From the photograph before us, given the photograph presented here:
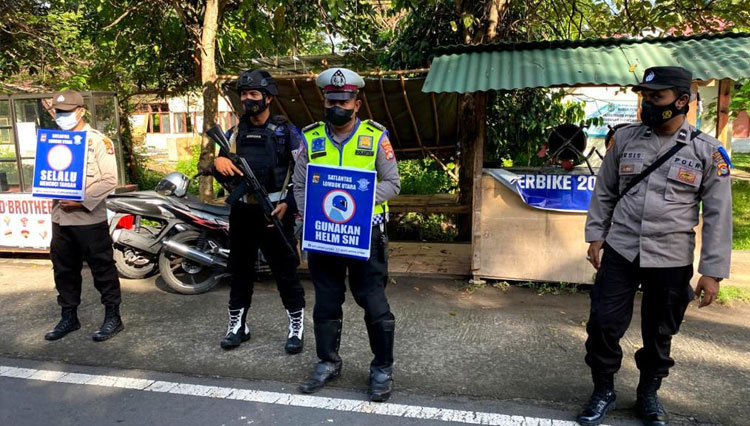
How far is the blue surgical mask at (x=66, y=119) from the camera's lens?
160 inches

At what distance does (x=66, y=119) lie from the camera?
4.05 metres

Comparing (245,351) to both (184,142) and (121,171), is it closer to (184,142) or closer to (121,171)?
(121,171)

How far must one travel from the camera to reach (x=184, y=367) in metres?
3.73

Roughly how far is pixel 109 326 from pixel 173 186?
1.80 m

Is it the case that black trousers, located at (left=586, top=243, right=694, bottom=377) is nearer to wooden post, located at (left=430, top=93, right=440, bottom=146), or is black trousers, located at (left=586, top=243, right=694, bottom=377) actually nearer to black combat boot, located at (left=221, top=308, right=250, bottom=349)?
black combat boot, located at (left=221, top=308, right=250, bottom=349)

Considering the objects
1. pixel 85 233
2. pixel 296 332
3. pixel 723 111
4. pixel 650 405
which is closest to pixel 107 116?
pixel 85 233

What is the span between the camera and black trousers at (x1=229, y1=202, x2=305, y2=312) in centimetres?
384

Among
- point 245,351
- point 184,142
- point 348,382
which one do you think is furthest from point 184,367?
point 184,142

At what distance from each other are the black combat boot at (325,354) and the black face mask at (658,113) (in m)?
2.06

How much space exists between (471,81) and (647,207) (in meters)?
2.53

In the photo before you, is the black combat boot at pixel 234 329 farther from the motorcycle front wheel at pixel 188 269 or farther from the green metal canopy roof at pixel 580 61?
the green metal canopy roof at pixel 580 61

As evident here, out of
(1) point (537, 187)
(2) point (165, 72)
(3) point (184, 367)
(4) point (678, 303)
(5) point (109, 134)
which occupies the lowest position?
(3) point (184, 367)

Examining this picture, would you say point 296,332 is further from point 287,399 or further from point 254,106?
point 254,106

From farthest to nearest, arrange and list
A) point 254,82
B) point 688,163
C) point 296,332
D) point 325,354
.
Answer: point 296,332
point 254,82
point 325,354
point 688,163
